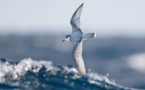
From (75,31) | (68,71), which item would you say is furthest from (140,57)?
(75,31)

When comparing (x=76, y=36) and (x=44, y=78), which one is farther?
(x=44, y=78)

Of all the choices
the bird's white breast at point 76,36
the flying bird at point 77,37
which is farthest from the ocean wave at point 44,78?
the bird's white breast at point 76,36

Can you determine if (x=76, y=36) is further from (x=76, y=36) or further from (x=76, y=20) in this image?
(x=76, y=20)

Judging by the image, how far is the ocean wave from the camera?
76.8ft

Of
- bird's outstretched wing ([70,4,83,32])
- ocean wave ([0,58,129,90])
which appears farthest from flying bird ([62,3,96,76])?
ocean wave ([0,58,129,90])

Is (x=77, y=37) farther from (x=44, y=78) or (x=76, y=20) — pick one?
(x=44, y=78)

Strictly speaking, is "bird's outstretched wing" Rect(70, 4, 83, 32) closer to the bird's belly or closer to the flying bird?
the flying bird

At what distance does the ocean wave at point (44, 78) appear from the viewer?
76.8 feet

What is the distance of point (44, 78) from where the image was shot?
24141mm

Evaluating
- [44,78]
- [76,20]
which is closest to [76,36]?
[76,20]

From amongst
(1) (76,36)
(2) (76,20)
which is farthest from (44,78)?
(2) (76,20)

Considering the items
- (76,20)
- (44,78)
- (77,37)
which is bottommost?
(44,78)

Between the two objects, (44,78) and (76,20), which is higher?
Result: (76,20)

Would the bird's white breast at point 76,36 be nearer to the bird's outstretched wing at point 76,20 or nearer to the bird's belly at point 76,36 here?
the bird's belly at point 76,36
